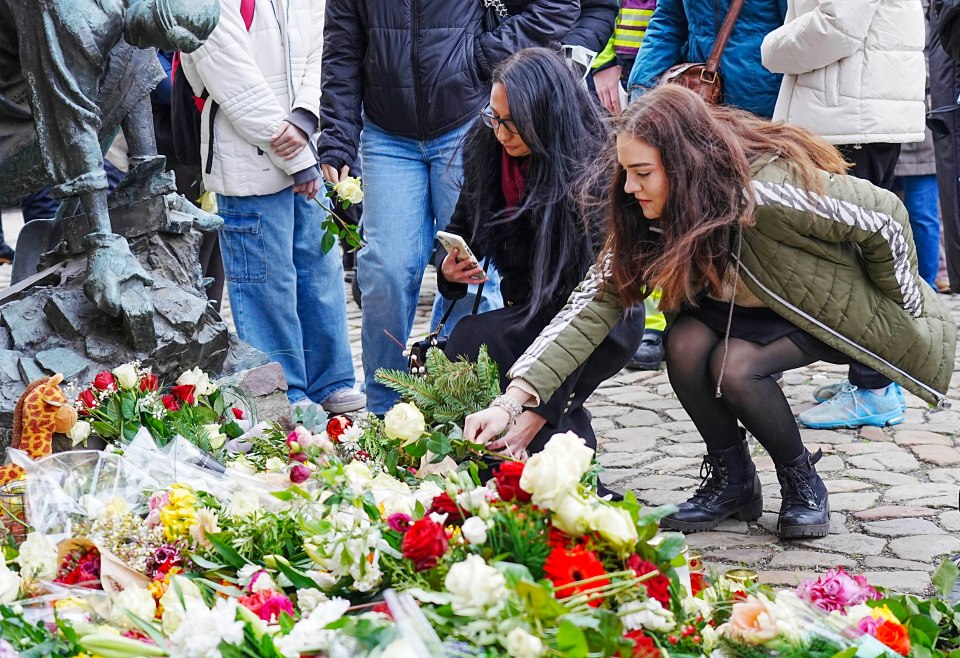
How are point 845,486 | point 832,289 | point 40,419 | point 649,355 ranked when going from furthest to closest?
point 649,355
point 845,486
point 832,289
point 40,419

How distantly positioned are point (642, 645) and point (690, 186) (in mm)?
1659

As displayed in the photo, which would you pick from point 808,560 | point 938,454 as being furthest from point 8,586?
point 938,454

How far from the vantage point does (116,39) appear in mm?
3590

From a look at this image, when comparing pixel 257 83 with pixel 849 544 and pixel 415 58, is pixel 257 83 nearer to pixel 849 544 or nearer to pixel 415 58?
pixel 415 58

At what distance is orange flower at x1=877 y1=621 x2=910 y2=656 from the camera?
1.84 metres

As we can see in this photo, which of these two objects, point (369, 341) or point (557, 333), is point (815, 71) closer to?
point (557, 333)

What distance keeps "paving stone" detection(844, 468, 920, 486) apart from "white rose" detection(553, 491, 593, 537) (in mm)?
2462

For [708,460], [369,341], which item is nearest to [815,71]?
[708,460]

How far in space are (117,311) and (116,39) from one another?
2.82 feet

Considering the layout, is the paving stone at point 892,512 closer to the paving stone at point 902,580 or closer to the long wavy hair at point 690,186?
the paving stone at point 902,580

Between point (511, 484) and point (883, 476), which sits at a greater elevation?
point (511, 484)

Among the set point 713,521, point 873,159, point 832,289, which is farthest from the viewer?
point 873,159

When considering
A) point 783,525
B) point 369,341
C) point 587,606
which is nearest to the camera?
point 587,606

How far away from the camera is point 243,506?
7.21 ft
